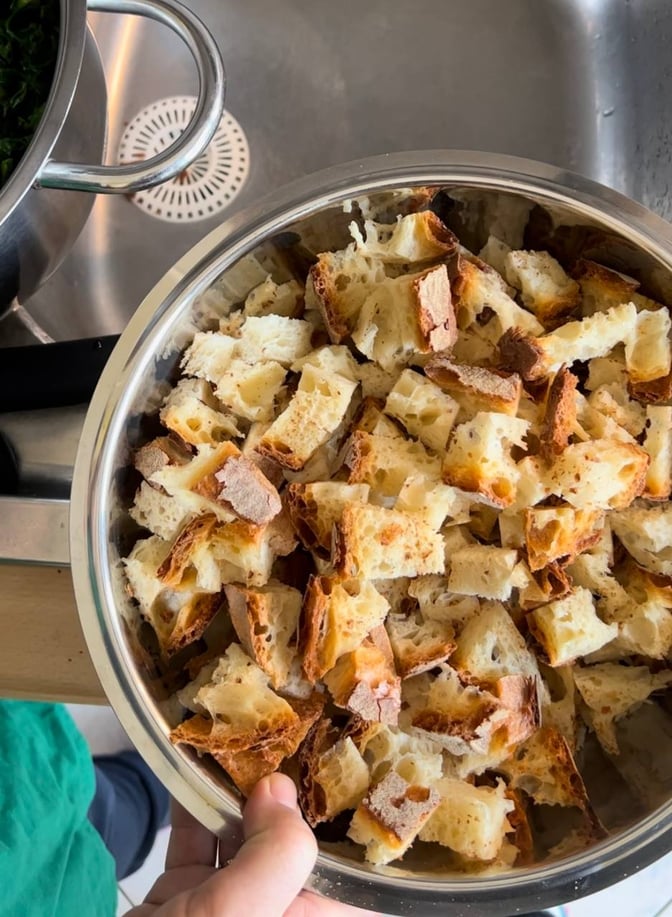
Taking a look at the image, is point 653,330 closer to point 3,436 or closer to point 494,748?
point 494,748

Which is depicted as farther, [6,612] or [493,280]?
[6,612]

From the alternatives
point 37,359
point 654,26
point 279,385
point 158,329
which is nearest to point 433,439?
point 279,385

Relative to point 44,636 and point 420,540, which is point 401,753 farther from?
point 44,636

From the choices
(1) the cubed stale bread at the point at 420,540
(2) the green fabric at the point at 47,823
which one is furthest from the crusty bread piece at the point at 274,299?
(2) the green fabric at the point at 47,823

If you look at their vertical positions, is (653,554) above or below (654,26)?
below

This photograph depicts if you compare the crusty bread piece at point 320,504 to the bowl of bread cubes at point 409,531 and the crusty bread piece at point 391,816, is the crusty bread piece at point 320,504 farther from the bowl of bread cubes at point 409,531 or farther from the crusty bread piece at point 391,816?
the crusty bread piece at point 391,816

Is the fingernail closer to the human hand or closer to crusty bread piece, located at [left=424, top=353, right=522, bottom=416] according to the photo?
the human hand

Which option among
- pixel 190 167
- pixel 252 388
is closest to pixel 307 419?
pixel 252 388
